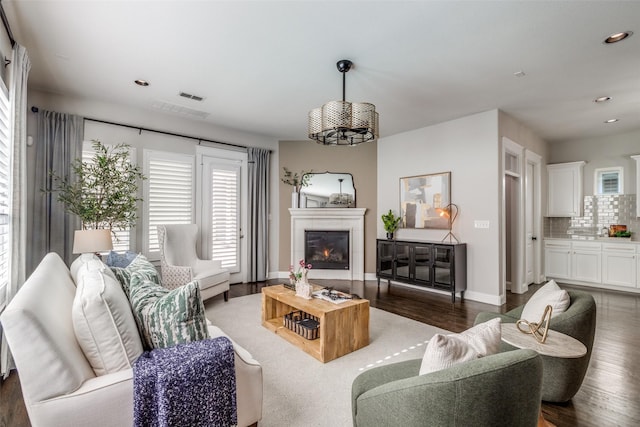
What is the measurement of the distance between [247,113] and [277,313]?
299 cm

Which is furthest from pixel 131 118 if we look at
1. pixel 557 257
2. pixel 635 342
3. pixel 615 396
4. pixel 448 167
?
pixel 557 257

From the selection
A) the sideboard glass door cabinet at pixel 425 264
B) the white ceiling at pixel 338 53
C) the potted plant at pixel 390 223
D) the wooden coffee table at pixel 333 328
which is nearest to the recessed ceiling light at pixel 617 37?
the white ceiling at pixel 338 53

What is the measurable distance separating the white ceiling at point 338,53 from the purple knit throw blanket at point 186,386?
236cm

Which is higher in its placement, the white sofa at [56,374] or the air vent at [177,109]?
the air vent at [177,109]

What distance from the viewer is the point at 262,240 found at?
569 cm

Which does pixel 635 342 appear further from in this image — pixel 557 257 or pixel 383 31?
pixel 383 31

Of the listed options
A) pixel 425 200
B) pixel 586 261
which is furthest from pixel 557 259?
pixel 425 200

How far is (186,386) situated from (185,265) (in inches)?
138

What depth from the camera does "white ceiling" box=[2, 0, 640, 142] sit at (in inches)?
90.5

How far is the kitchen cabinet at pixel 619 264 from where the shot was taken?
4.96m

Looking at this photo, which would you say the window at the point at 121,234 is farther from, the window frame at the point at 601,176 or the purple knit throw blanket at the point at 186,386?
the window frame at the point at 601,176

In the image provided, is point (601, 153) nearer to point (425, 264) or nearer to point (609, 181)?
point (609, 181)

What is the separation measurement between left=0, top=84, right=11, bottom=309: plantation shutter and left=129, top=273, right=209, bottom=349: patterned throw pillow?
1.73 meters

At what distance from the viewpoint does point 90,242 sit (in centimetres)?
309
